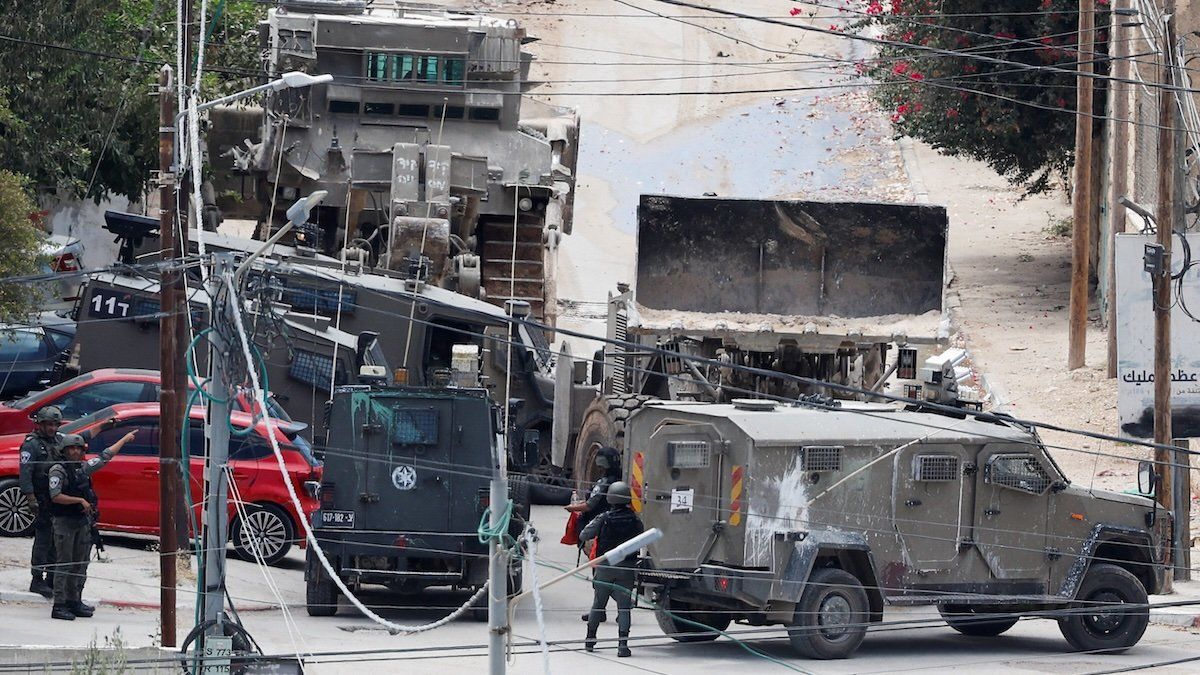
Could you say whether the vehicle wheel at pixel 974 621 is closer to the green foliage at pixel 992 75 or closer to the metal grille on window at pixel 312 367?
the metal grille on window at pixel 312 367

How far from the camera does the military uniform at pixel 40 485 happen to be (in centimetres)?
1505

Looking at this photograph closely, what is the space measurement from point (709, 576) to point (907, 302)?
20.2 ft

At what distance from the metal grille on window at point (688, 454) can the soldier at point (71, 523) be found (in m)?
4.53

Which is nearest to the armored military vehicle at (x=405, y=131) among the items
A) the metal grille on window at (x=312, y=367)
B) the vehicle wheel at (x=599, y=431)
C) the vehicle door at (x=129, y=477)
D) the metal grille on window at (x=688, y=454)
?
the metal grille on window at (x=312, y=367)

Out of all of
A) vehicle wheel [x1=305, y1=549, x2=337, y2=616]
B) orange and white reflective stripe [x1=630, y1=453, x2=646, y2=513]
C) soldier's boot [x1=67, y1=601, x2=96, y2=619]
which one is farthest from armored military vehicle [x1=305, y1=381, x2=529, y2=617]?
soldier's boot [x1=67, y1=601, x2=96, y2=619]

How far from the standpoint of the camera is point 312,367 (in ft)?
67.5

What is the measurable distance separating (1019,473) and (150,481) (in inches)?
297

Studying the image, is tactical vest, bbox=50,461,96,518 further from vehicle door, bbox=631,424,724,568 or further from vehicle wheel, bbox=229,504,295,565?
vehicle door, bbox=631,424,724,568

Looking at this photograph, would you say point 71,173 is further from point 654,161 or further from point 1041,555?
point 654,161

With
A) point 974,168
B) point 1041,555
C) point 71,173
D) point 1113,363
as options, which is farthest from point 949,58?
point 1041,555

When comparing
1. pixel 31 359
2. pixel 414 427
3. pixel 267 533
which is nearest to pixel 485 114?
pixel 31 359

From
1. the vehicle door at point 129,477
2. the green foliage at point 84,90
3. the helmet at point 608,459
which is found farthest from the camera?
the green foliage at point 84,90

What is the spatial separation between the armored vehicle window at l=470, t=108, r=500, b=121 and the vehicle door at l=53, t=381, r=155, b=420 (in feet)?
33.2

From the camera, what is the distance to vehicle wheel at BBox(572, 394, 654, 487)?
1809 centimetres
